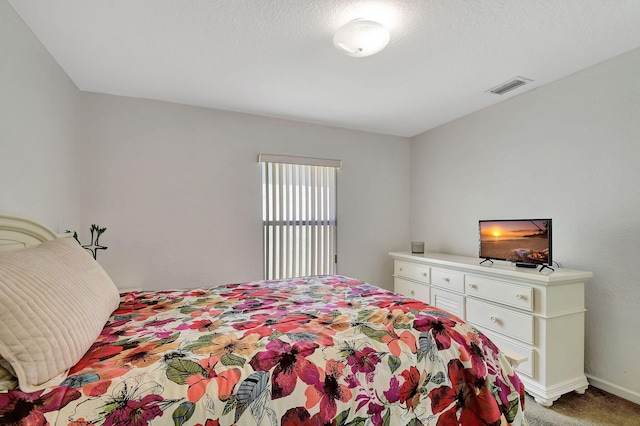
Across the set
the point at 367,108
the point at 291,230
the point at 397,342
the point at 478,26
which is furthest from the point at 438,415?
the point at 367,108

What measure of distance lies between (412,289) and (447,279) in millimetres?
566

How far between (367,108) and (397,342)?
249 centimetres

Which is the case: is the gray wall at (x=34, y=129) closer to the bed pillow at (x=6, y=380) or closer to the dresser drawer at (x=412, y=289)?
the bed pillow at (x=6, y=380)

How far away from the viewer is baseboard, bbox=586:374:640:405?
2079 millimetres

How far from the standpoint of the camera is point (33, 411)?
2.60 feet

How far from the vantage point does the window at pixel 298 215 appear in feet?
11.1

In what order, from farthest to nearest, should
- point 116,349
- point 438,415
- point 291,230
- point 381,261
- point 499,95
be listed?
point 381,261 → point 291,230 → point 499,95 → point 438,415 → point 116,349

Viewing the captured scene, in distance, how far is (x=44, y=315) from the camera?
933 millimetres

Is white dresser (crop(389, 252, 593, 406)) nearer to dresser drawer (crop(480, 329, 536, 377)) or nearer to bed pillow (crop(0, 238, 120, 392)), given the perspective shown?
dresser drawer (crop(480, 329, 536, 377))

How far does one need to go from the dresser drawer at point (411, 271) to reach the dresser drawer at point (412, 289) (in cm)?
6

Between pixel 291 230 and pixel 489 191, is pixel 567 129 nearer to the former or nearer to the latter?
pixel 489 191

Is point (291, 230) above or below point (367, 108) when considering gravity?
below

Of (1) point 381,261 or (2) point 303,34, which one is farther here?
(1) point 381,261

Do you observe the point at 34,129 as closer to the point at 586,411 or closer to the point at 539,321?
the point at 539,321
